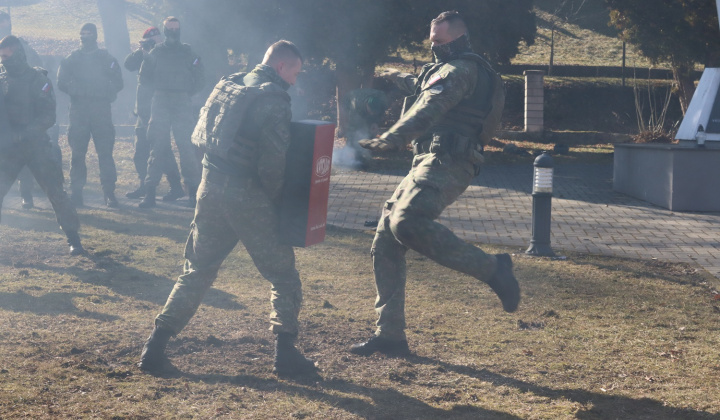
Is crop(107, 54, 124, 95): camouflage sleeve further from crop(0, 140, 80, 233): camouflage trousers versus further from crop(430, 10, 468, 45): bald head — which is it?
crop(430, 10, 468, 45): bald head

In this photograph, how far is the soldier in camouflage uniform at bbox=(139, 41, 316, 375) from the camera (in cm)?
401

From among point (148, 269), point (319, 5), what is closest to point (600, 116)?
point (319, 5)

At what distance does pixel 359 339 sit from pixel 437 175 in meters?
1.27

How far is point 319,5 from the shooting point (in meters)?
16.0

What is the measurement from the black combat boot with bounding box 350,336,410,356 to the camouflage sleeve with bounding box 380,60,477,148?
127 cm

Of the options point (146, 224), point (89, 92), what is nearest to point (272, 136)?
point (146, 224)

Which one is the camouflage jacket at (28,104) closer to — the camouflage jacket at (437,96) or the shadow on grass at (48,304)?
the shadow on grass at (48,304)

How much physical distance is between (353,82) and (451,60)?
44.5 ft

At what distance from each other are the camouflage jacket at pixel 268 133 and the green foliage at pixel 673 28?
1549cm

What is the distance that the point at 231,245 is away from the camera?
4.31 metres

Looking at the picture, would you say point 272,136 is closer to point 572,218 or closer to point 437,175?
point 437,175

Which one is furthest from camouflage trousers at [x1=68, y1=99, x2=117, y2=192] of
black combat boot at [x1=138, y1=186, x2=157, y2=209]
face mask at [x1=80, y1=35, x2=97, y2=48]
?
face mask at [x1=80, y1=35, x2=97, y2=48]

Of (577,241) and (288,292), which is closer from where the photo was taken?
(288,292)

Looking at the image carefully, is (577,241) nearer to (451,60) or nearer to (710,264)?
(710,264)
